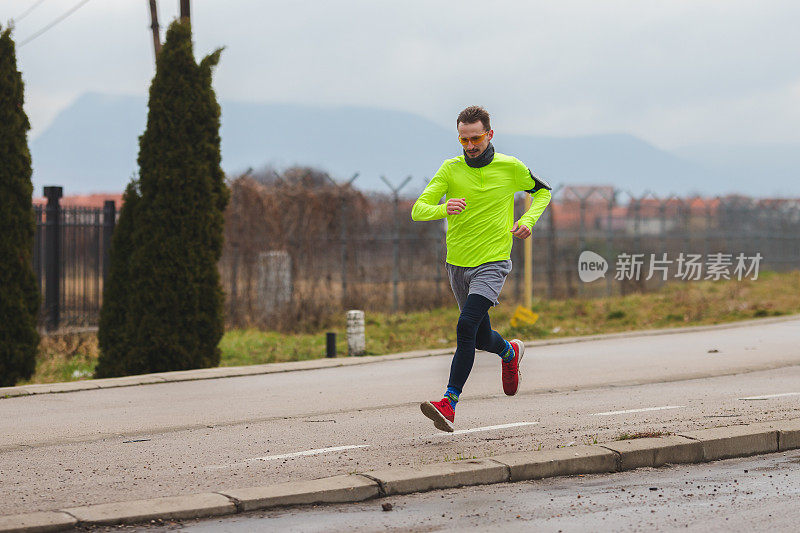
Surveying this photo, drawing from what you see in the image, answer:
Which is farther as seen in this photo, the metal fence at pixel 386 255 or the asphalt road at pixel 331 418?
the metal fence at pixel 386 255

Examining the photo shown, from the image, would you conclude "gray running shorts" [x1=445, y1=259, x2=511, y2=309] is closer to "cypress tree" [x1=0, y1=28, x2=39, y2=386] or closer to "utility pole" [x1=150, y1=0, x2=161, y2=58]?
"cypress tree" [x1=0, y1=28, x2=39, y2=386]

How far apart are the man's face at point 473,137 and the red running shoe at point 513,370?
161cm

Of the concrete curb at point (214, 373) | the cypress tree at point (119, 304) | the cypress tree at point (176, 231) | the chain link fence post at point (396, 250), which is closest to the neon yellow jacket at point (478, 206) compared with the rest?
the concrete curb at point (214, 373)

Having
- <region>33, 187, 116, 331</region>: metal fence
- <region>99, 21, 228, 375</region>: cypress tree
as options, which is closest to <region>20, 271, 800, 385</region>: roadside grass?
<region>33, 187, 116, 331</region>: metal fence

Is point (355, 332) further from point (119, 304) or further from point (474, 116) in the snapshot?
point (474, 116)

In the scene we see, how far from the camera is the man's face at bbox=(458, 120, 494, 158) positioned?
7516mm

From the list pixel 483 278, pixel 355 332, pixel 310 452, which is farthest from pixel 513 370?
pixel 355 332

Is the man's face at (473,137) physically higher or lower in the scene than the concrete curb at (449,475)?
higher

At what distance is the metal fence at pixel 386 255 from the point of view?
17.5 meters

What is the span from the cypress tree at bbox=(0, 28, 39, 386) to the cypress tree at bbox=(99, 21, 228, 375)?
3.16ft

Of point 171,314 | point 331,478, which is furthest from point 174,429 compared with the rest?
point 171,314

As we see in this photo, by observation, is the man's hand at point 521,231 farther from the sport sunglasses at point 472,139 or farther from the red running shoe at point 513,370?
the red running shoe at point 513,370

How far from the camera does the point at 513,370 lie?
8.52 metres

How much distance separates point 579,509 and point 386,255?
55.1 feet
